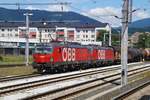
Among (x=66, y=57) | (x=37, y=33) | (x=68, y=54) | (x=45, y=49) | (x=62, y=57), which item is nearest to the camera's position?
(x=45, y=49)

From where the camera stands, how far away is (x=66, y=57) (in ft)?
139

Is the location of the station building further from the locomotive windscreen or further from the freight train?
the locomotive windscreen

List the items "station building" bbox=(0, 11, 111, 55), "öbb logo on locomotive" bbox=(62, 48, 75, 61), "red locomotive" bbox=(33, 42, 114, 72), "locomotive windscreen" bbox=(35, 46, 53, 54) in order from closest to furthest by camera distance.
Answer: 1. "red locomotive" bbox=(33, 42, 114, 72)
2. "locomotive windscreen" bbox=(35, 46, 53, 54)
3. "öbb logo on locomotive" bbox=(62, 48, 75, 61)
4. "station building" bbox=(0, 11, 111, 55)

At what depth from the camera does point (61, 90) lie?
2269 centimetres

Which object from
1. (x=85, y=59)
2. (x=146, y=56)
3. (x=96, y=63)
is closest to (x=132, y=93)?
(x=85, y=59)

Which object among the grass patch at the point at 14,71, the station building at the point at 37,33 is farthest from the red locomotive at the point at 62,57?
the station building at the point at 37,33

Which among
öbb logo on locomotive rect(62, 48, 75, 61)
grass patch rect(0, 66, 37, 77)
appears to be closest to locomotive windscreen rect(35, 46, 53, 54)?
öbb logo on locomotive rect(62, 48, 75, 61)

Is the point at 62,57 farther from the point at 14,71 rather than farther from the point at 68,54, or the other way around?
the point at 14,71

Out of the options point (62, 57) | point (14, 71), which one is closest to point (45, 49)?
point (62, 57)

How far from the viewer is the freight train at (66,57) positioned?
39.1 metres

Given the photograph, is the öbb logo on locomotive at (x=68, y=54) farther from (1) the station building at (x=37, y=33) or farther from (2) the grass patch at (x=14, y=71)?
(1) the station building at (x=37, y=33)

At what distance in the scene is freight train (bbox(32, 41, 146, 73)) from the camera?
39125 millimetres

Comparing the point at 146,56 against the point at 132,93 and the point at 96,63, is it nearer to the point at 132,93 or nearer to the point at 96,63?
the point at 96,63

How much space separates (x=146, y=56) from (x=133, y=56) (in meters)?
22.0
